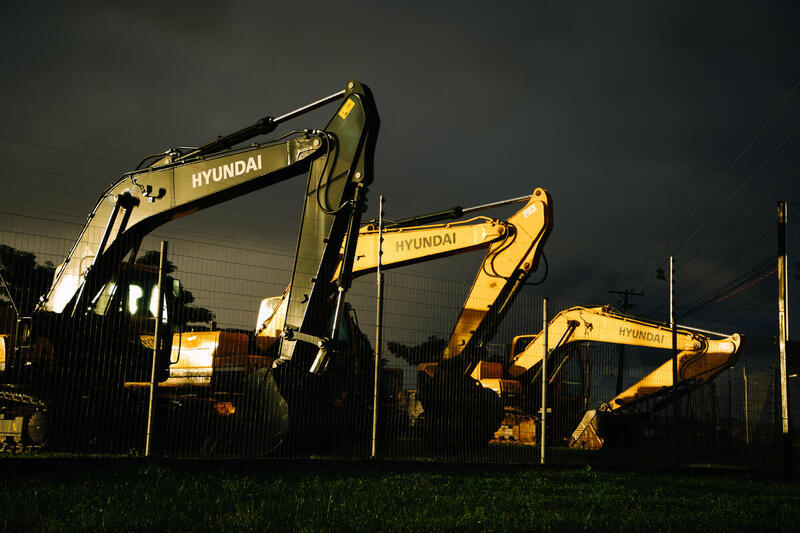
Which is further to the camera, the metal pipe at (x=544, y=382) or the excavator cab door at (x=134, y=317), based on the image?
the metal pipe at (x=544, y=382)

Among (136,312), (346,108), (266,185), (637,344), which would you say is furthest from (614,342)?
(136,312)

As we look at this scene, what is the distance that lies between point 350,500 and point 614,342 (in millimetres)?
12704

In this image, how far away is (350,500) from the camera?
5918 mm

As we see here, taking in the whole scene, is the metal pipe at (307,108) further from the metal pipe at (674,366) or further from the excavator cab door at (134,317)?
the metal pipe at (674,366)

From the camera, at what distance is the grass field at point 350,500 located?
4969mm

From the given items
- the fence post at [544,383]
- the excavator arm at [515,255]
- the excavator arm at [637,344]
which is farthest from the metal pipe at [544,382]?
the excavator arm at [637,344]

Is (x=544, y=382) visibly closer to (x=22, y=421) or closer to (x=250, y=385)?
(x=250, y=385)

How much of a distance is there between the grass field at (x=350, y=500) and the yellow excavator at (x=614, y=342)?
7750 mm

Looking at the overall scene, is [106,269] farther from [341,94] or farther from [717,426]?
[717,426]

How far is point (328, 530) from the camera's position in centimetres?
472

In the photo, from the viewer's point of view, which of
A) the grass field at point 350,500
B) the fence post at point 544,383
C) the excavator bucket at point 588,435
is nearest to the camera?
the grass field at point 350,500

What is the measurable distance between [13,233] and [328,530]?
5.36 m

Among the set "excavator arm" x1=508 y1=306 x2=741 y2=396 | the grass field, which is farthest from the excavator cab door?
"excavator arm" x1=508 y1=306 x2=741 y2=396

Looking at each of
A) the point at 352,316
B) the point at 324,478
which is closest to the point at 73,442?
the point at 324,478
